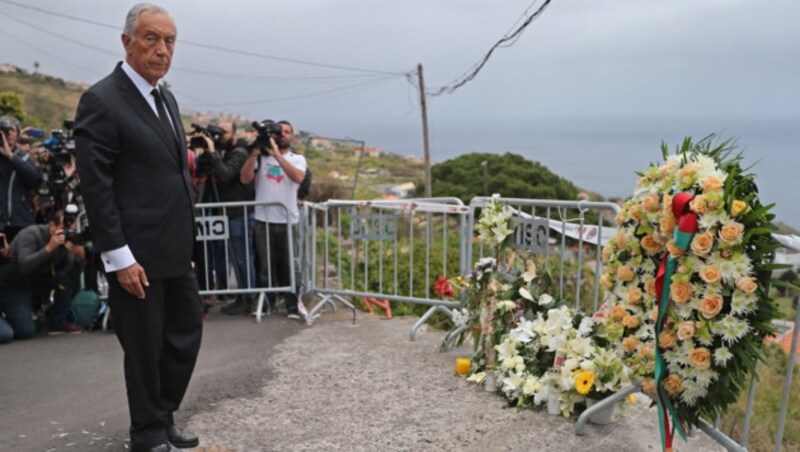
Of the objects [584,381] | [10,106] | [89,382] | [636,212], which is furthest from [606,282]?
[10,106]

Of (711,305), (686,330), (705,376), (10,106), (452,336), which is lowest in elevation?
(452,336)

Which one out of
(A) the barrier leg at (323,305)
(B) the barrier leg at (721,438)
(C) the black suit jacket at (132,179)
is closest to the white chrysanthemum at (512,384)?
(B) the barrier leg at (721,438)

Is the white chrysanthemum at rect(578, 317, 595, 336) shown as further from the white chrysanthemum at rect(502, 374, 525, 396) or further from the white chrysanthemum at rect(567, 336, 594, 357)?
the white chrysanthemum at rect(502, 374, 525, 396)

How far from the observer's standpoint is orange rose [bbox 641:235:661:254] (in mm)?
3443

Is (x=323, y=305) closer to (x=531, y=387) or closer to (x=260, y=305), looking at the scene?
(x=260, y=305)

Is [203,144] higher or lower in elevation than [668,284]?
higher

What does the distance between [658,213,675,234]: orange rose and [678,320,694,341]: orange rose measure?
0.41 metres

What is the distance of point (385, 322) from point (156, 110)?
3.86 metres

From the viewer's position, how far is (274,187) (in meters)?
6.88

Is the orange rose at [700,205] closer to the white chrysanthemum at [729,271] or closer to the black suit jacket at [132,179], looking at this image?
the white chrysanthemum at [729,271]

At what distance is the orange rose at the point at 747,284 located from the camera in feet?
9.61

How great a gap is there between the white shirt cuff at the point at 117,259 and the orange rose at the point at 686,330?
2.39 m

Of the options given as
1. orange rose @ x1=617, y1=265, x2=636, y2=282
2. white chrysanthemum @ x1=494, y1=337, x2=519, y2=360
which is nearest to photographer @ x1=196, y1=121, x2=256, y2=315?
white chrysanthemum @ x1=494, y1=337, x2=519, y2=360

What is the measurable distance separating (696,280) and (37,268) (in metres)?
5.09
